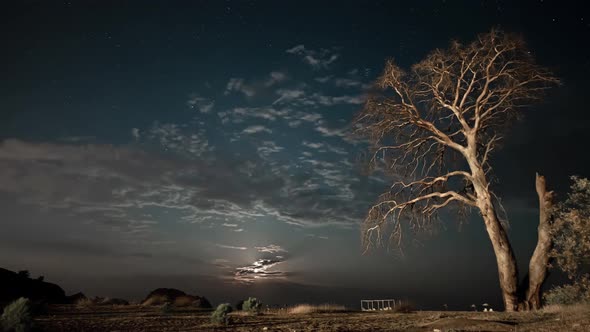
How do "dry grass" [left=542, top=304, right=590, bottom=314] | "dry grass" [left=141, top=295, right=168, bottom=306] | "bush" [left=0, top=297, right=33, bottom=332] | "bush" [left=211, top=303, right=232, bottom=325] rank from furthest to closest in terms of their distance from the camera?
"dry grass" [left=141, top=295, right=168, bottom=306], "dry grass" [left=542, top=304, right=590, bottom=314], "bush" [left=211, top=303, right=232, bottom=325], "bush" [left=0, top=297, right=33, bottom=332]

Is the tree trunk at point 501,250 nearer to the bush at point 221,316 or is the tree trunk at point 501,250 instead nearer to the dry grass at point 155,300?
the bush at point 221,316

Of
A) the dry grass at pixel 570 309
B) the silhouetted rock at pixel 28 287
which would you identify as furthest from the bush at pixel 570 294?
the silhouetted rock at pixel 28 287

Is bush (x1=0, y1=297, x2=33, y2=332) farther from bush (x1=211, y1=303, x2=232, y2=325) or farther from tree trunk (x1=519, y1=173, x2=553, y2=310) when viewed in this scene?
tree trunk (x1=519, y1=173, x2=553, y2=310)

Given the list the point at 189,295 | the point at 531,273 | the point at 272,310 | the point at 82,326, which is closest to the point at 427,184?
the point at 531,273

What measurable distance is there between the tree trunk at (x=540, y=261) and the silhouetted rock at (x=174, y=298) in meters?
18.3

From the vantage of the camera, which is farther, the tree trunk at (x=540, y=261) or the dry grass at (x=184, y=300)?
the dry grass at (x=184, y=300)

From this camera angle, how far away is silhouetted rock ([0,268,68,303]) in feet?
89.3

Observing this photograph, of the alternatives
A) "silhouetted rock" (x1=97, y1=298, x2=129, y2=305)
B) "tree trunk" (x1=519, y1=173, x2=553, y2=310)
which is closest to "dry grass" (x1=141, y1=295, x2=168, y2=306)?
"silhouetted rock" (x1=97, y1=298, x2=129, y2=305)

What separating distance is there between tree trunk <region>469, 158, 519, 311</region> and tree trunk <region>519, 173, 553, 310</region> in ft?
1.84

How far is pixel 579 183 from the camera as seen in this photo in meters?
14.4

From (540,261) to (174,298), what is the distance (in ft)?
74.3

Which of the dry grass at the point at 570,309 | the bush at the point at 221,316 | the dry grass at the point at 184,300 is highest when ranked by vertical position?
the bush at the point at 221,316

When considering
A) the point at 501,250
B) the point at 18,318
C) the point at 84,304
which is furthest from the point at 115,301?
the point at 501,250

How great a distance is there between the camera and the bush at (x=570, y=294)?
535 inches
